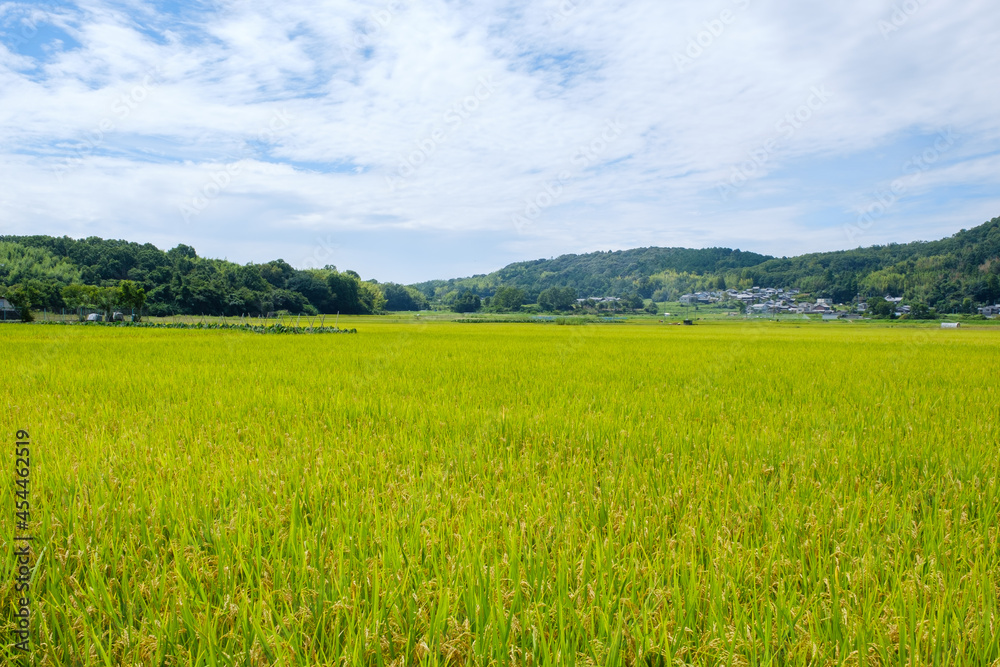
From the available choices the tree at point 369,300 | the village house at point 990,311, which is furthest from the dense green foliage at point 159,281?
the village house at point 990,311

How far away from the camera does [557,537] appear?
266 centimetres

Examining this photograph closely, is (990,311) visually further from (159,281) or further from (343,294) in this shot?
(159,281)

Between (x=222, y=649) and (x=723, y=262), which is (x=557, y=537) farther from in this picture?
(x=723, y=262)

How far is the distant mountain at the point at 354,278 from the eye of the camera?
227ft

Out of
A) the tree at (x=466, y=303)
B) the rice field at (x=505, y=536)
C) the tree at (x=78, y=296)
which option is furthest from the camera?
the tree at (x=466, y=303)

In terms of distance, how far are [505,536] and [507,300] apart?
117 m

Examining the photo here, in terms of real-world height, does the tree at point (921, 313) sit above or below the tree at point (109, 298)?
below

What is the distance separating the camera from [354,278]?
11031cm

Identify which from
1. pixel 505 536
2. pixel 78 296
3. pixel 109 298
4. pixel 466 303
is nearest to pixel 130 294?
pixel 109 298

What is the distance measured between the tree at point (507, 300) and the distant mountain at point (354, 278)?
2091 centimetres

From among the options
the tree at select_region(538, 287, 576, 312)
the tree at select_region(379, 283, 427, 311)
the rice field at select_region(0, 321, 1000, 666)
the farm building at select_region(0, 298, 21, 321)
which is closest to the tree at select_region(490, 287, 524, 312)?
the tree at select_region(538, 287, 576, 312)

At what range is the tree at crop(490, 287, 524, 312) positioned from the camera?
119 meters

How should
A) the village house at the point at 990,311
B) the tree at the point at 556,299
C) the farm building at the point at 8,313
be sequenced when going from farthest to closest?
the tree at the point at 556,299 < the village house at the point at 990,311 < the farm building at the point at 8,313

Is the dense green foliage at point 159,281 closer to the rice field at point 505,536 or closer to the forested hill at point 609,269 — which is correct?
the rice field at point 505,536
